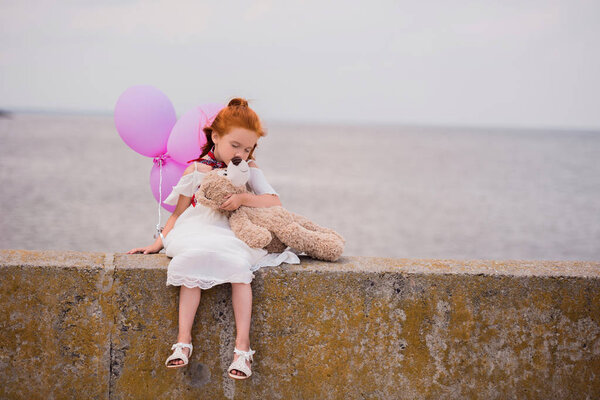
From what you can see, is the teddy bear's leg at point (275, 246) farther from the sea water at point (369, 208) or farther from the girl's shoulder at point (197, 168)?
the sea water at point (369, 208)

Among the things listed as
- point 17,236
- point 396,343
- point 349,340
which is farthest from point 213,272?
point 17,236

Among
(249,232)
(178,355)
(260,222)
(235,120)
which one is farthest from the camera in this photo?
(235,120)

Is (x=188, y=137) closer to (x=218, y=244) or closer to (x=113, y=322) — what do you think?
(x=218, y=244)

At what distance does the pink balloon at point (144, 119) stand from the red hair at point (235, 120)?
0.39 meters

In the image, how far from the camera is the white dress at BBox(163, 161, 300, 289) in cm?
270

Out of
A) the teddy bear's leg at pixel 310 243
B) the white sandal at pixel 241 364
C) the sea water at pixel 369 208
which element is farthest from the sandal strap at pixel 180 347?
the sea water at pixel 369 208

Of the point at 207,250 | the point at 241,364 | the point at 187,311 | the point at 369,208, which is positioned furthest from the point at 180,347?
the point at 369,208

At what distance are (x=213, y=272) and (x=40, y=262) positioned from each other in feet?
2.57

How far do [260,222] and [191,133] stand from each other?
0.68 m

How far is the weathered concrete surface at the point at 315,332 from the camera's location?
274 centimetres

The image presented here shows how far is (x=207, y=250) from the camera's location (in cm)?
275

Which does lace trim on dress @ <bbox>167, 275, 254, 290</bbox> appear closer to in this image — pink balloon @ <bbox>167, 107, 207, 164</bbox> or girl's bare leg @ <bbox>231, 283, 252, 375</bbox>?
girl's bare leg @ <bbox>231, 283, 252, 375</bbox>

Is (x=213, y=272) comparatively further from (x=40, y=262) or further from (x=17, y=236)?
(x=17, y=236)

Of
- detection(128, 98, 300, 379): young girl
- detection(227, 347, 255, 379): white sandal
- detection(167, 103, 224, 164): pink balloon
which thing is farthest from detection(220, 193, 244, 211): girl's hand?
detection(227, 347, 255, 379): white sandal
